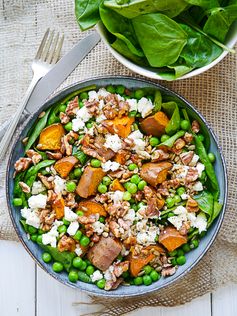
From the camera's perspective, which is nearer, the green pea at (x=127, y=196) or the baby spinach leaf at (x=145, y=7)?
the baby spinach leaf at (x=145, y=7)

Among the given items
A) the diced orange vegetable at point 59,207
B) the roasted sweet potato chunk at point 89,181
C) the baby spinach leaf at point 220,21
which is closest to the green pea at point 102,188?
the roasted sweet potato chunk at point 89,181

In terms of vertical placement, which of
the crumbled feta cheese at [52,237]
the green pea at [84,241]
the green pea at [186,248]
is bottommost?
the green pea at [186,248]

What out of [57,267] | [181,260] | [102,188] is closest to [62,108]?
[102,188]

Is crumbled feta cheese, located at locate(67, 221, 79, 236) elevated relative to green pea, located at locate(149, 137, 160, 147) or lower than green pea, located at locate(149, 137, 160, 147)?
lower

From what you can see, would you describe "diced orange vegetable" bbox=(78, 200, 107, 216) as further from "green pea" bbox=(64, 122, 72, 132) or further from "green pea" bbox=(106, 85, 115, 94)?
"green pea" bbox=(106, 85, 115, 94)

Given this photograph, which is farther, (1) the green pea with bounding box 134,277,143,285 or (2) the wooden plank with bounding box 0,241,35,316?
(2) the wooden plank with bounding box 0,241,35,316

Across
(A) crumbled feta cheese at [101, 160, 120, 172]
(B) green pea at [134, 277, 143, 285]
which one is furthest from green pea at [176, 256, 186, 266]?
(A) crumbled feta cheese at [101, 160, 120, 172]

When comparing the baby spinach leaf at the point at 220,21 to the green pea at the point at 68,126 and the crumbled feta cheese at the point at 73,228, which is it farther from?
the crumbled feta cheese at the point at 73,228
